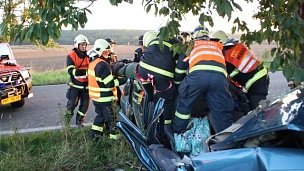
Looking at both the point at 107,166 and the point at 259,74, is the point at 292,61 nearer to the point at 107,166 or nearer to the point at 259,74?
the point at 259,74

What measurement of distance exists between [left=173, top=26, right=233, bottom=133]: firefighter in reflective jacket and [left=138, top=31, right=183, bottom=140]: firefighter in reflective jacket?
0.62 meters

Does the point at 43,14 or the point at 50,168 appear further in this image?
the point at 50,168

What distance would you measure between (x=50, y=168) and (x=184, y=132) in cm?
144

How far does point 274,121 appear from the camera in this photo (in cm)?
246

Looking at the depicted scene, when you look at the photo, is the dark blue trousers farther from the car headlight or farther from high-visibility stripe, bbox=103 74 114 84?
the car headlight

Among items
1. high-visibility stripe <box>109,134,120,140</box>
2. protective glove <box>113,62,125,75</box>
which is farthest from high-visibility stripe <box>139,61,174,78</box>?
protective glove <box>113,62,125,75</box>

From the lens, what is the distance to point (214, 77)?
411cm

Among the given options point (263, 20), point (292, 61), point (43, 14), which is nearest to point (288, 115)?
point (292, 61)

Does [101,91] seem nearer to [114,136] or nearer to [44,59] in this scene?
[114,136]

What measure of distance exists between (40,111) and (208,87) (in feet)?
19.5

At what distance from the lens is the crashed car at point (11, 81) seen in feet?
27.5

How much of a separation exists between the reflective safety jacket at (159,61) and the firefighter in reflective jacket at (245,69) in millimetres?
564

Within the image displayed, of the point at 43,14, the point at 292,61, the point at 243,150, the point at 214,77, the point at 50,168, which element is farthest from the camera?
the point at 50,168

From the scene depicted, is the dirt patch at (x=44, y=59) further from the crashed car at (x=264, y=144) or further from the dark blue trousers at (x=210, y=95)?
the crashed car at (x=264, y=144)
